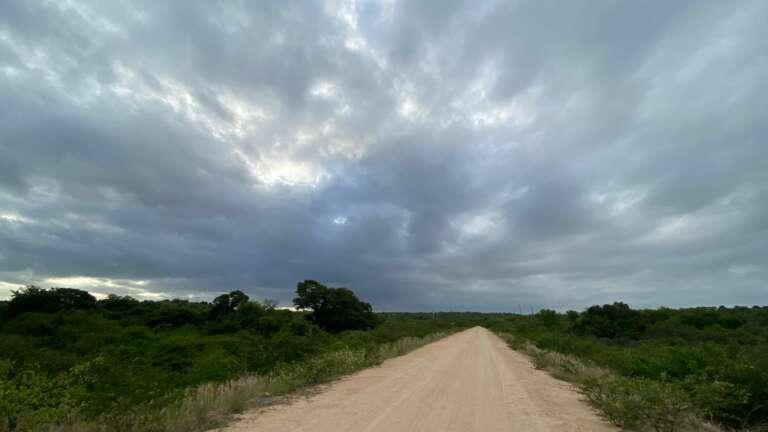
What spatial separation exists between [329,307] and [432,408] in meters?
62.1

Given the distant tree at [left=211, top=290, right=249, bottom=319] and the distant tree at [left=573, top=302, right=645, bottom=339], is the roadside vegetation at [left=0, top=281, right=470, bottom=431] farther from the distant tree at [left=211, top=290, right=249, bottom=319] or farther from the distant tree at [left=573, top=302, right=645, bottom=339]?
the distant tree at [left=573, top=302, right=645, bottom=339]

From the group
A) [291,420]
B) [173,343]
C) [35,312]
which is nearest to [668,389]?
[291,420]

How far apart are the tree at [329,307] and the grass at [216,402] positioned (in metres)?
52.8

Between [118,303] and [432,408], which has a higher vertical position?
[118,303]

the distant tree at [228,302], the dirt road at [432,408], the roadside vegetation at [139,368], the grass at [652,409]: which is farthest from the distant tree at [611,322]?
the grass at [652,409]

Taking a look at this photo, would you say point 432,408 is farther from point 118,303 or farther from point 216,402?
point 118,303

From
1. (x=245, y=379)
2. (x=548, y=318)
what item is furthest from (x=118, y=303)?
(x=548, y=318)

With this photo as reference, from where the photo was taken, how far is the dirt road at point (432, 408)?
8.97 metres

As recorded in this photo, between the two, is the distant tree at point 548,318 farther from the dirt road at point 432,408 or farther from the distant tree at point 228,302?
the dirt road at point 432,408

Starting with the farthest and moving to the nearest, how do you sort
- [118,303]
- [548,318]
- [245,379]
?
[548,318], [118,303], [245,379]

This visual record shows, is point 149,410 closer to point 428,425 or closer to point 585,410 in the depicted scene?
point 428,425

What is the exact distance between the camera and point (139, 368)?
34.8ft

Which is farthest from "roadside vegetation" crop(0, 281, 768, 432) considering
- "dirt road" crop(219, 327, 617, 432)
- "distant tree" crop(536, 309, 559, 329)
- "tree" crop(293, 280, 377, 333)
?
"distant tree" crop(536, 309, 559, 329)

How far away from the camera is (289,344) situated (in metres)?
20.6
